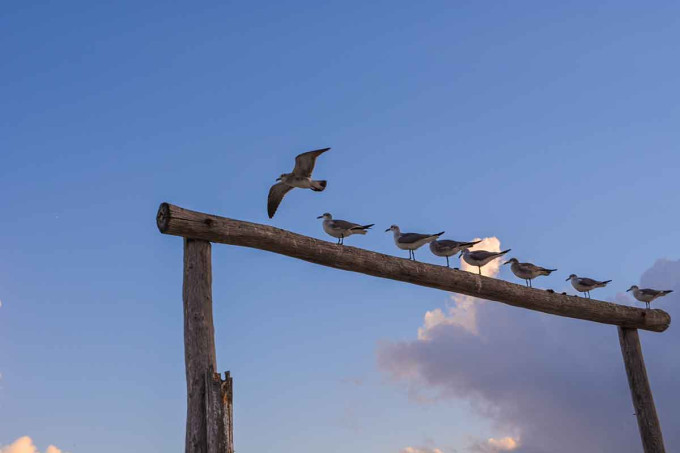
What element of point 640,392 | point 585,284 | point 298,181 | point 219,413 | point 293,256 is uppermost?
point 298,181

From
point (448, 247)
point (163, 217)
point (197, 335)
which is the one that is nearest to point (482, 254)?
point (448, 247)

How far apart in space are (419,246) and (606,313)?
3027mm

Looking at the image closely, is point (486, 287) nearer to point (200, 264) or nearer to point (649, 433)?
point (649, 433)

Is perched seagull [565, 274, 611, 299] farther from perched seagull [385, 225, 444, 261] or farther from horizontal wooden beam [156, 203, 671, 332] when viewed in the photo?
perched seagull [385, 225, 444, 261]

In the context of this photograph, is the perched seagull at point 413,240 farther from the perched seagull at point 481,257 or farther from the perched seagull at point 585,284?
the perched seagull at point 585,284

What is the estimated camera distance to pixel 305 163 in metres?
11.2

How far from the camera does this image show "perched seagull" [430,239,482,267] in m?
12.1

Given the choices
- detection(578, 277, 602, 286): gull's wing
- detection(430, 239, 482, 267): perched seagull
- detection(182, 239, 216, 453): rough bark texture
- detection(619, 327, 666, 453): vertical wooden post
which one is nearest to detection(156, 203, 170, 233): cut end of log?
detection(182, 239, 216, 453): rough bark texture

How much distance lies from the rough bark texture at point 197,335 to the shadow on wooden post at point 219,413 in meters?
0.16

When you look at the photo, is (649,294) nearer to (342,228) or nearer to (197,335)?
(342,228)

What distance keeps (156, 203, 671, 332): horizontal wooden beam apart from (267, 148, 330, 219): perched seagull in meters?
2.01

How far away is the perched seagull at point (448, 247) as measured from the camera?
1214 cm

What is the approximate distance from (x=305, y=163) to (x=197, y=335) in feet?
13.2

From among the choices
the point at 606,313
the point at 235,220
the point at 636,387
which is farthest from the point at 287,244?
the point at 636,387
